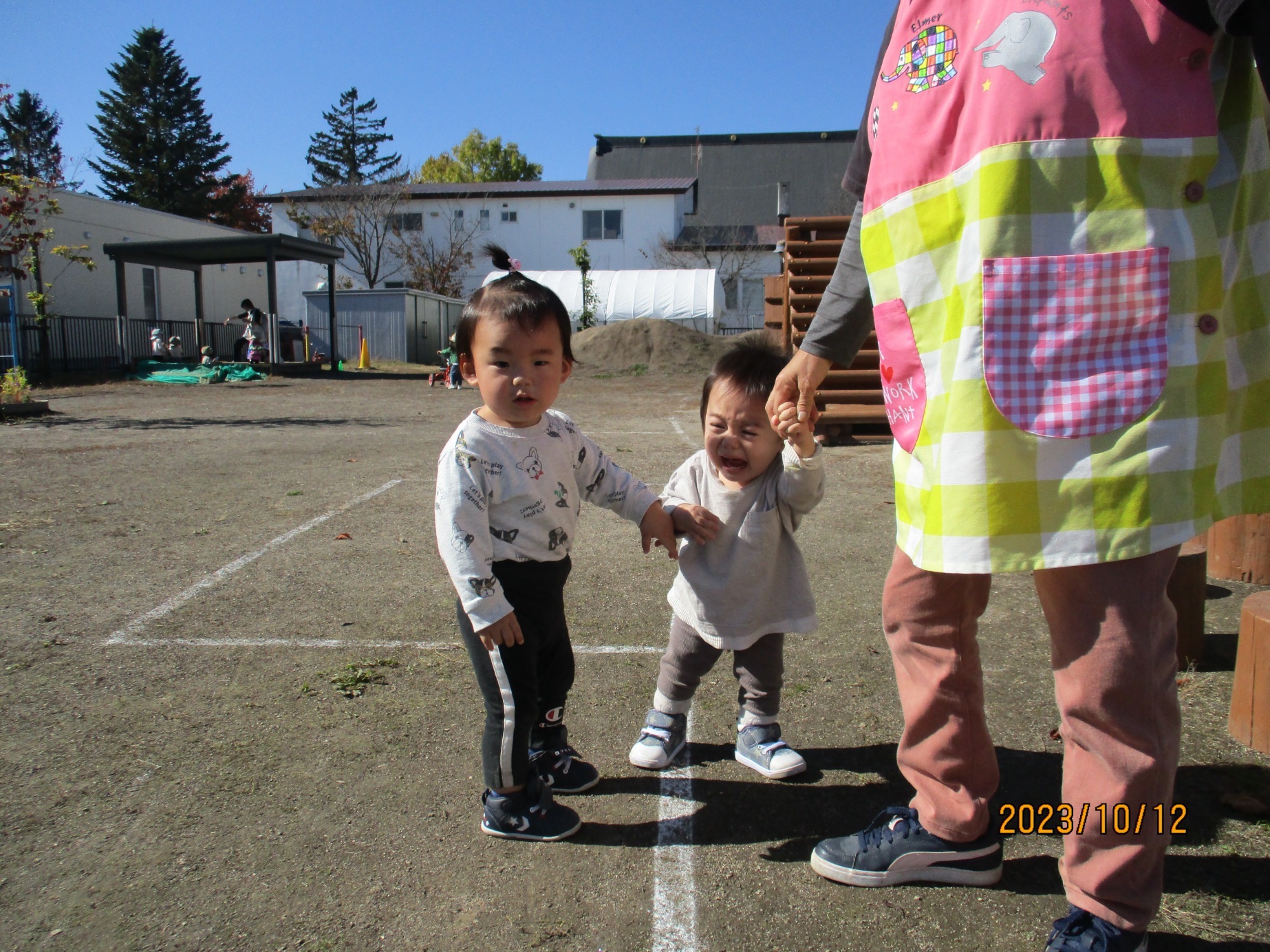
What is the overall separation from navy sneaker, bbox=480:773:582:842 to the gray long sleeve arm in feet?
4.34

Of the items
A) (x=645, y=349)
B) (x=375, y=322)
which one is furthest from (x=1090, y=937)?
(x=375, y=322)

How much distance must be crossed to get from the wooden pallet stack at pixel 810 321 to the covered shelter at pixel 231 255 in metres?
15.8

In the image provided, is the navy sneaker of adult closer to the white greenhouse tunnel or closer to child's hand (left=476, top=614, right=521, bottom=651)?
child's hand (left=476, top=614, right=521, bottom=651)

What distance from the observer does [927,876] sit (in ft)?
6.48

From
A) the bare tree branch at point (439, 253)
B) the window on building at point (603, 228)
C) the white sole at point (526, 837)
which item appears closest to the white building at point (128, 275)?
the bare tree branch at point (439, 253)

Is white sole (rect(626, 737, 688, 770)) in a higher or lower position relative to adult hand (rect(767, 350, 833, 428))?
lower

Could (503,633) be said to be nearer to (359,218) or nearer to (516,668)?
(516,668)

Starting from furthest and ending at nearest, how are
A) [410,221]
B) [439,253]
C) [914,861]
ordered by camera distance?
1. [410,221]
2. [439,253]
3. [914,861]

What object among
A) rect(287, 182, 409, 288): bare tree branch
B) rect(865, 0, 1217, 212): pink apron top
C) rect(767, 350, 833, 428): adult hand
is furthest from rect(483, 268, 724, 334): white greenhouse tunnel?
rect(865, 0, 1217, 212): pink apron top

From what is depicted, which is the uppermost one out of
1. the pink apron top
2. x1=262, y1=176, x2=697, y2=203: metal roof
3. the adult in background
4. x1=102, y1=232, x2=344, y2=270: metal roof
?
x1=262, y1=176, x2=697, y2=203: metal roof

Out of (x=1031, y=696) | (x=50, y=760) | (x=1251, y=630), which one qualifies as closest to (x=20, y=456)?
(x=50, y=760)

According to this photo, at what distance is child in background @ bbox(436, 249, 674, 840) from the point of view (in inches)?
81.8

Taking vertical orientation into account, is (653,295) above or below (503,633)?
above

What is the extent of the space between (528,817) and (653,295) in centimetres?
3493
